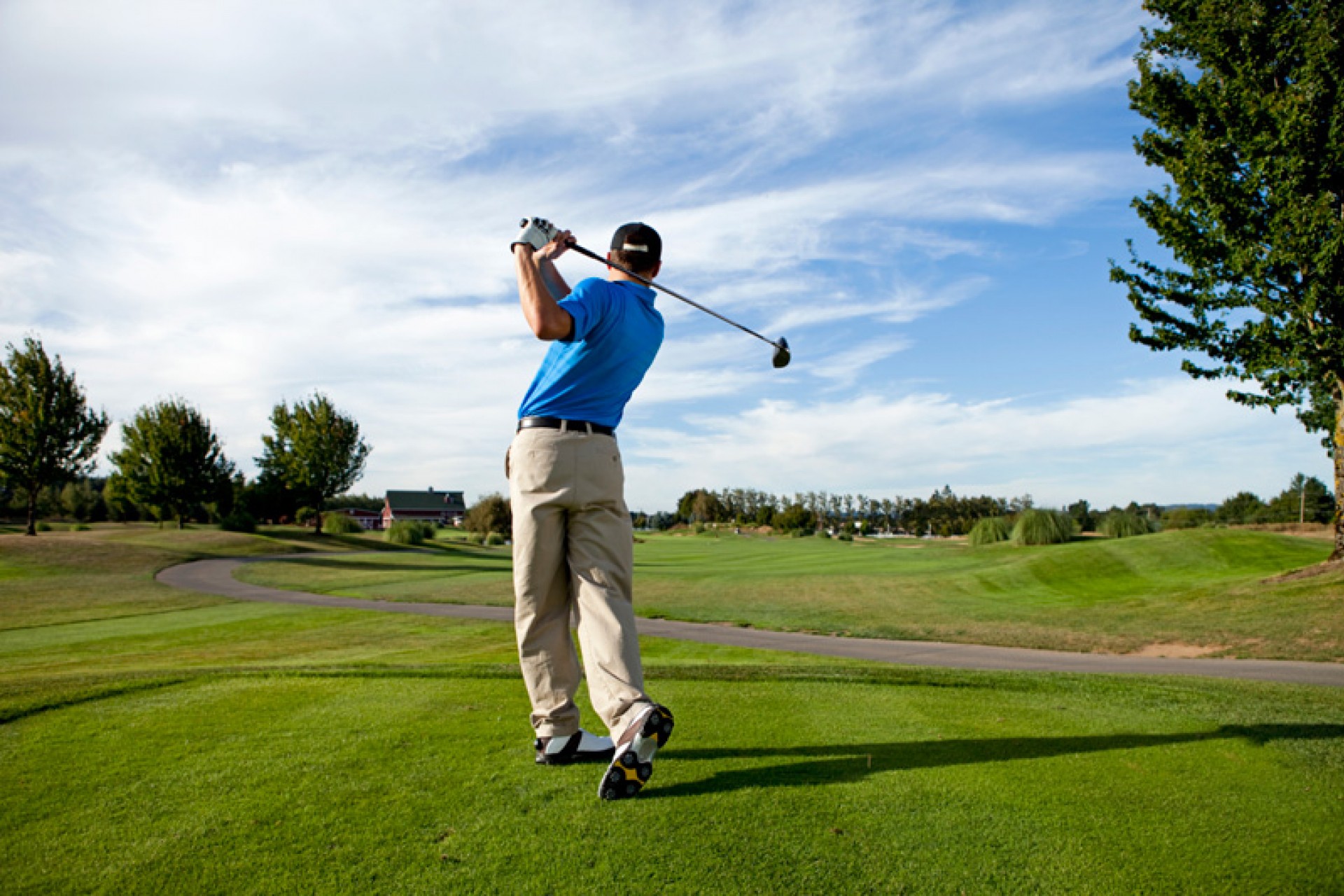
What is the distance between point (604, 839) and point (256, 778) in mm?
1394

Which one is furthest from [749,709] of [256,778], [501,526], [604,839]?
[501,526]

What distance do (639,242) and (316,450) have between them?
183 ft

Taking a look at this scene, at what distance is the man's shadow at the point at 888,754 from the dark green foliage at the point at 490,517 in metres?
60.9

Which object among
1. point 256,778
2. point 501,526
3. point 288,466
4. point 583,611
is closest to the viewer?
point 256,778

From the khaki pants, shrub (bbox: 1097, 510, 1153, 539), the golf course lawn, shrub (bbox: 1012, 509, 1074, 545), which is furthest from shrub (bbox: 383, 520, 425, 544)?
the khaki pants

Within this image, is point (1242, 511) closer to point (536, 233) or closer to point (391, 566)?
point (391, 566)

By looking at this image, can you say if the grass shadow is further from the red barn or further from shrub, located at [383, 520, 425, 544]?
the red barn

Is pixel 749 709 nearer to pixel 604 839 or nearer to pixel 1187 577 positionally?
pixel 604 839

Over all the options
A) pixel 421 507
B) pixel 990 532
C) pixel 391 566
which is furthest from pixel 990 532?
pixel 421 507

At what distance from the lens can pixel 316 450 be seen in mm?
55000

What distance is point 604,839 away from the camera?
8.45ft

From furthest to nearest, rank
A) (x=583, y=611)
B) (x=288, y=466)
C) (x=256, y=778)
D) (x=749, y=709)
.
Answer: (x=288, y=466) → (x=749, y=709) → (x=583, y=611) → (x=256, y=778)

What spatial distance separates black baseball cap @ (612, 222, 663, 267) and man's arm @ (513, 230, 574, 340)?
36cm

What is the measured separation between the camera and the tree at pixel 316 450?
55031 millimetres
